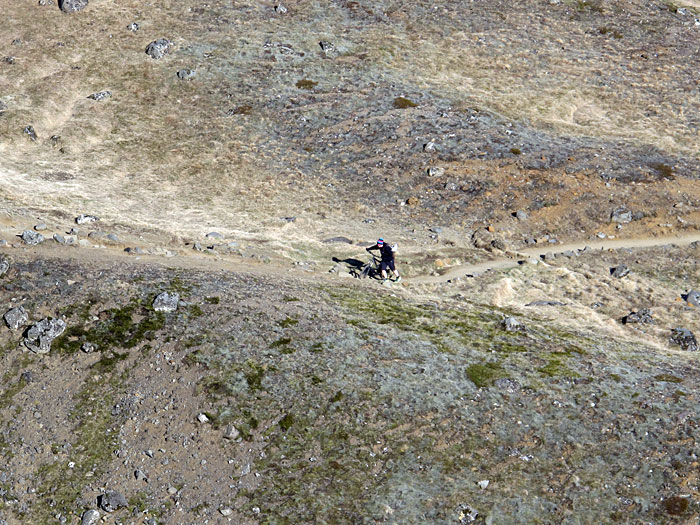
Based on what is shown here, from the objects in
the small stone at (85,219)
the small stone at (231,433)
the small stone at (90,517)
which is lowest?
the small stone at (85,219)

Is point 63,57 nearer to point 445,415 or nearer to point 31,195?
point 31,195

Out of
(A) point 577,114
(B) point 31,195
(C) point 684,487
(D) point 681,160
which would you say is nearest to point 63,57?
(B) point 31,195

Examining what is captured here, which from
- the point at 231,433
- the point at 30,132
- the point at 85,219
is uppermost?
the point at 231,433

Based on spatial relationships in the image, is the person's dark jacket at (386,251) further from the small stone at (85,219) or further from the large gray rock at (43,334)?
the small stone at (85,219)

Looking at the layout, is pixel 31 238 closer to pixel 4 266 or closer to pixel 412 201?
pixel 4 266

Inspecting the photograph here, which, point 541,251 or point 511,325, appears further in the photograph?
point 541,251

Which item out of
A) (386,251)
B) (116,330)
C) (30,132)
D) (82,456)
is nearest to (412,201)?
(386,251)

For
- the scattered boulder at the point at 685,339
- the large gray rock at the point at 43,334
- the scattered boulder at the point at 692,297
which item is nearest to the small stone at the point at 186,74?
the large gray rock at the point at 43,334
